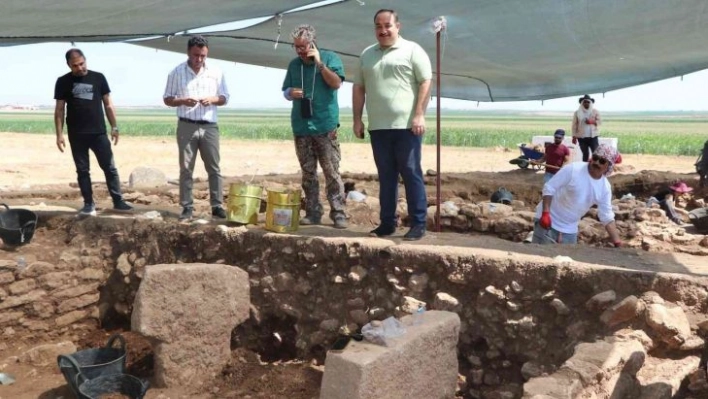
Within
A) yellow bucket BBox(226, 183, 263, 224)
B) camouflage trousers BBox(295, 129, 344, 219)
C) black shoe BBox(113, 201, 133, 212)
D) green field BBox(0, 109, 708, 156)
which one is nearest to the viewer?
camouflage trousers BBox(295, 129, 344, 219)

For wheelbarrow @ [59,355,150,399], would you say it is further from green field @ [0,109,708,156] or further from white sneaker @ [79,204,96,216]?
green field @ [0,109,708,156]

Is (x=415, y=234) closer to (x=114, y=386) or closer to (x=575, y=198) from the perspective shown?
(x=575, y=198)

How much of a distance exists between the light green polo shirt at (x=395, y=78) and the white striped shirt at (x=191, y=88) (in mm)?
1661

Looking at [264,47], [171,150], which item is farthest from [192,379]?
[171,150]

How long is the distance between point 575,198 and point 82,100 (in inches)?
177

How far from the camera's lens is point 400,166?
5.59 meters

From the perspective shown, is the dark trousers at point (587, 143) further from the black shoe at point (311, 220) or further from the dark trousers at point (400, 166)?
the dark trousers at point (400, 166)

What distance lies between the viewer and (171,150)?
25156mm

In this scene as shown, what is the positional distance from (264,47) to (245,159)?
1415 cm

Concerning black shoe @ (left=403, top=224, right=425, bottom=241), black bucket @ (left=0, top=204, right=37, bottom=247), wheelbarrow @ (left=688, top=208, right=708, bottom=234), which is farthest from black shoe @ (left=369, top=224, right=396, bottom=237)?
wheelbarrow @ (left=688, top=208, right=708, bottom=234)

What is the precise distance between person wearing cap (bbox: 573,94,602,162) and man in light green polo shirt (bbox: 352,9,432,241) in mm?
7133

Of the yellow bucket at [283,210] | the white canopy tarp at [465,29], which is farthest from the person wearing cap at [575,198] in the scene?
the white canopy tarp at [465,29]

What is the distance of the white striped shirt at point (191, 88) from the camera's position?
6355 mm

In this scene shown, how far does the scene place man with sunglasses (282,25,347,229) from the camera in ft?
19.5
